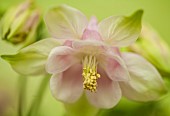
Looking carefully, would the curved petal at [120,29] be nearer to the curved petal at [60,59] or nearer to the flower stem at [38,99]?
the curved petal at [60,59]

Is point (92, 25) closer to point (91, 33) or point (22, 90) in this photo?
point (91, 33)

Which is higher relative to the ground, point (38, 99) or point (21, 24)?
point (21, 24)

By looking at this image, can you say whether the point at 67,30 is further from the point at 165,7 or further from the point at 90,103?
the point at 165,7

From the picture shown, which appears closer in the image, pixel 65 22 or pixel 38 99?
pixel 65 22

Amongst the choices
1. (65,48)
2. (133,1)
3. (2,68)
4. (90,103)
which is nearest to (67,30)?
(65,48)

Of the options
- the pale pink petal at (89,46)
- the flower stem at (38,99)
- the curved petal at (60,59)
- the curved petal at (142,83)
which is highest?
the pale pink petal at (89,46)

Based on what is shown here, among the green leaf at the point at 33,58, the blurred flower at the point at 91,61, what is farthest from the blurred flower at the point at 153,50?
the green leaf at the point at 33,58

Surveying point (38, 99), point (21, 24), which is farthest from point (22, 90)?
point (21, 24)
